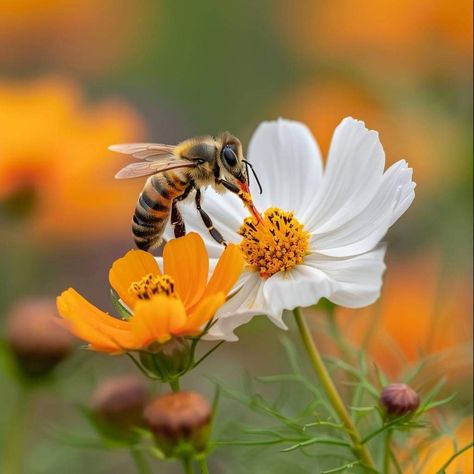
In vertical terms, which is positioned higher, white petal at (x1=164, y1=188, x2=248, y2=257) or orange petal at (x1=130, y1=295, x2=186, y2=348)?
white petal at (x1=164, y1=188, x2=248, y2=257)

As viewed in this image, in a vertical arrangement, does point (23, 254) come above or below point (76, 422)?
above

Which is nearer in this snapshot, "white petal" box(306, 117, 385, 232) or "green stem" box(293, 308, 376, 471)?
"green stem" box(293, 308, 376, 471)

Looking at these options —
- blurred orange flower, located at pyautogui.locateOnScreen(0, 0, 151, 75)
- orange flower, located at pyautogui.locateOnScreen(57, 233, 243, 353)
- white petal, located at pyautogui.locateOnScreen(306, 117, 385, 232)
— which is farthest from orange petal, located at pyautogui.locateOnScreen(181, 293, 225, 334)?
blurred orange flower, located at pyautogui.locateOnScreen(0, 0, 151, 75)

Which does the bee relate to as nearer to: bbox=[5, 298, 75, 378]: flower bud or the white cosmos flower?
the white cosmos flower

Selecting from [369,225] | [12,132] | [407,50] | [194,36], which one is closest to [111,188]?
[12,132]

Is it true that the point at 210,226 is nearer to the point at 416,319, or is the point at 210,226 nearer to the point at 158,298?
the point at 158,298

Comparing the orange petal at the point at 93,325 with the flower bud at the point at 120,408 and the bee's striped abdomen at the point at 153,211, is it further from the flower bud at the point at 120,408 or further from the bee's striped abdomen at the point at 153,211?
the bee's striped abdomen at the point at 153,211

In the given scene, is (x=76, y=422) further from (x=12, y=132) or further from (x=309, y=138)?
(x=309, y=138)

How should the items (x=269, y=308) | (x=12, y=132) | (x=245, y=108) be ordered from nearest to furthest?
(x=269, y=308) < (x=12, y=132) < (x=245, y=108)
